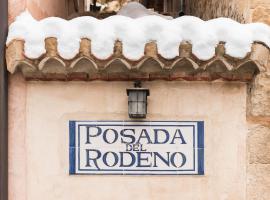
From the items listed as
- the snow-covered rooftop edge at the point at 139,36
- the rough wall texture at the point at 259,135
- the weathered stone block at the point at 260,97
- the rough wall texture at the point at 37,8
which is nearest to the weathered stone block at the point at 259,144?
the rough wall texture at the point at 259,135

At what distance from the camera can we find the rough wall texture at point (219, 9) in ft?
15.6

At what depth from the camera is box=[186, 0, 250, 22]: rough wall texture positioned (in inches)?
187

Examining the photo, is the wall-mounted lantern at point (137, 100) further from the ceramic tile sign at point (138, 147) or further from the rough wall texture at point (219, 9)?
the rough wall texture at point (219, 9)

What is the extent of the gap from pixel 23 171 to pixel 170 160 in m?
1.35

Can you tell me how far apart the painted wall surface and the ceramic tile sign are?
2.5 inches

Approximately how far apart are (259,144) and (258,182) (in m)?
0.35

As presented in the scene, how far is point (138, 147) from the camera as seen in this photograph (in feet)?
14.4

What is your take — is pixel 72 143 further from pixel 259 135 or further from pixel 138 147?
pixel 259 135

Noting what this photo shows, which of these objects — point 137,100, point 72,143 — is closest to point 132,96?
point 137,100

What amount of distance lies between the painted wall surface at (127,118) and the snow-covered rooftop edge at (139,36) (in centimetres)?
38

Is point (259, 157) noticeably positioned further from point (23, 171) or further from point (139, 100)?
point (23, 171)

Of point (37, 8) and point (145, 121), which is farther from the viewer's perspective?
point (37, 8)

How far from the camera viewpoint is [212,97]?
4418 millimetres

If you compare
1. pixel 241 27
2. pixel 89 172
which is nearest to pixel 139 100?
pixel 89 172
